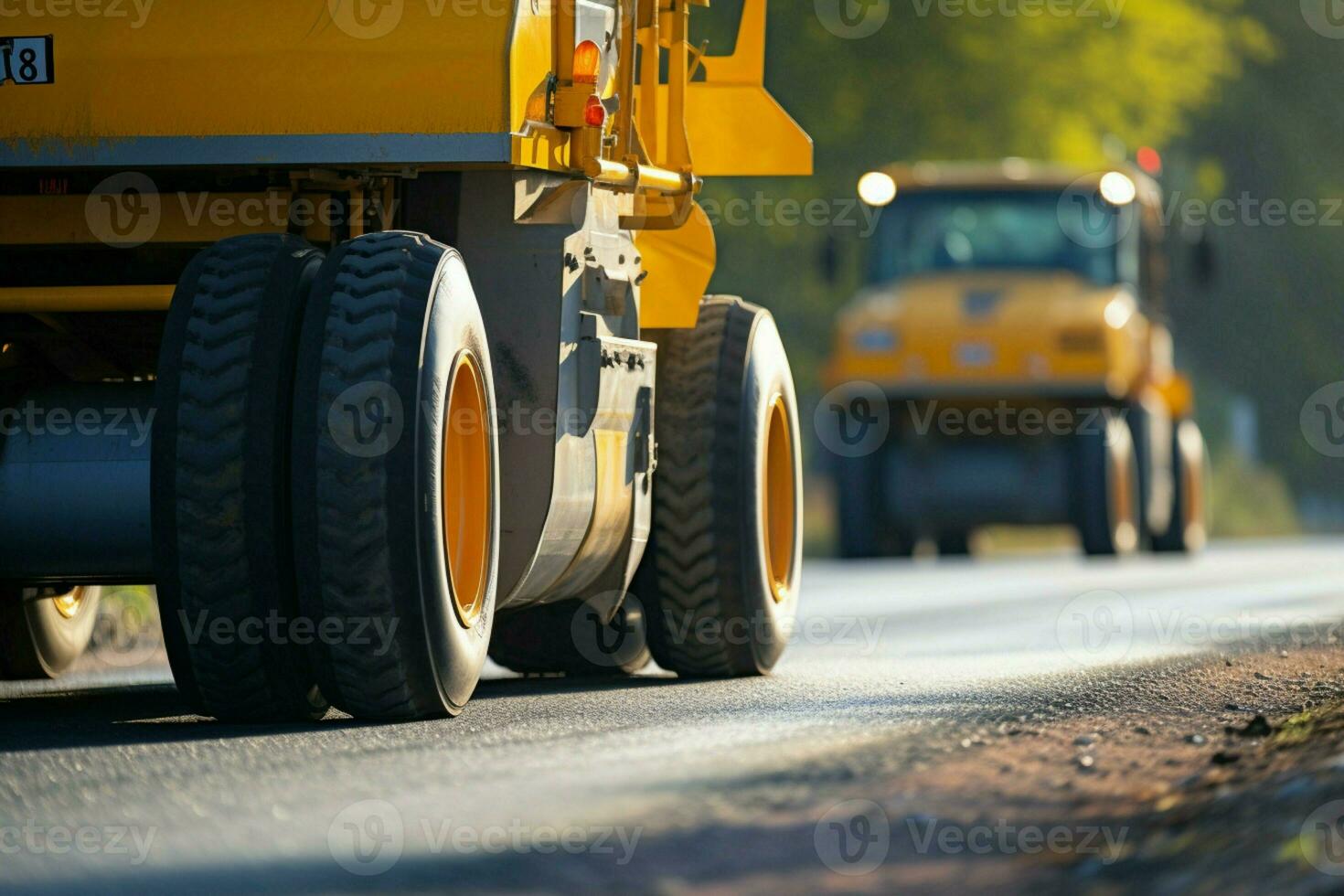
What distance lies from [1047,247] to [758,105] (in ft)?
41.9

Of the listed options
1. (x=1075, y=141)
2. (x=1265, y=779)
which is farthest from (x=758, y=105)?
(x=1075, y=141)

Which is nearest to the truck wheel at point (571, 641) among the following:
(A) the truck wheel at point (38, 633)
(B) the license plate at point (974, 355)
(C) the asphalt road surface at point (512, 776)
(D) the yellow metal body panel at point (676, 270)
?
(C) the asphalt road surface at point (512, 776)

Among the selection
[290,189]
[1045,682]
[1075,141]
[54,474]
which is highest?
[1075,141]

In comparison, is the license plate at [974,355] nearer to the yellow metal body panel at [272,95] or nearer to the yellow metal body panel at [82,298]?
the yellow metal body panel at [272,95]

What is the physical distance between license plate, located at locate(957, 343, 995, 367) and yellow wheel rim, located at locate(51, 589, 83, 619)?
41.9ft

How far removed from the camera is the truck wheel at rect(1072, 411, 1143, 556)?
22.2m

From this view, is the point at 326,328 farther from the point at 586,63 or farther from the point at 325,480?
the point at 586,63

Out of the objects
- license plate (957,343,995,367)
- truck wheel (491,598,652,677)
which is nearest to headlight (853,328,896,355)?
license plate (957,343,995,367)

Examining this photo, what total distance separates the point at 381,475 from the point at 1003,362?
15.5 m

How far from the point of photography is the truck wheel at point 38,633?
10.1m

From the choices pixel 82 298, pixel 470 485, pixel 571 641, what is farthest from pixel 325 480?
pixel 571 641

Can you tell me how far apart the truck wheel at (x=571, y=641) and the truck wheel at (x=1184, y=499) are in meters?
15.0

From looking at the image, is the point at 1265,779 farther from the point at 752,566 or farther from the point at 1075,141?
the point at 1075,141

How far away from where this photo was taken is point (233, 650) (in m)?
7.53
